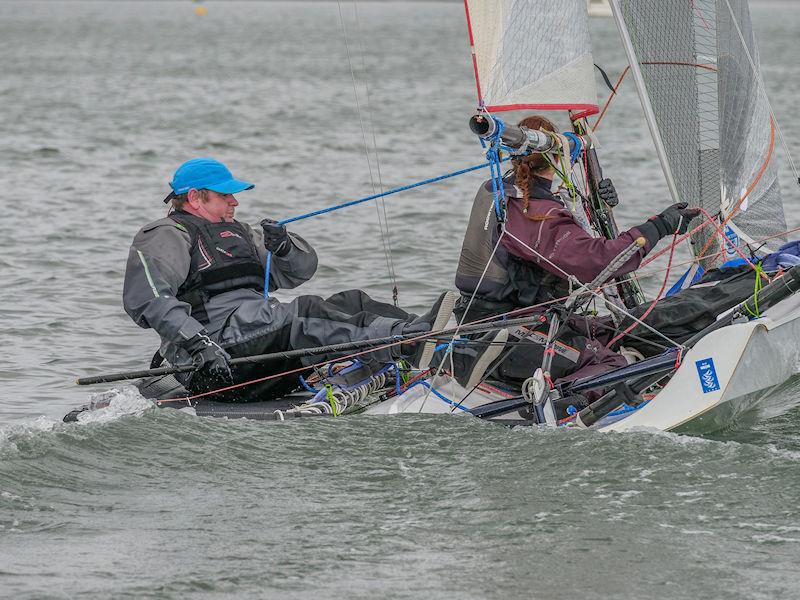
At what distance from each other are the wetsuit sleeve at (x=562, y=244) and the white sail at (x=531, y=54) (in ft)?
2.10

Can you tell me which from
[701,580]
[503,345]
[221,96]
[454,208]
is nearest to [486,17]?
[503,345]

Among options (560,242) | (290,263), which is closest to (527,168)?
(560,242)

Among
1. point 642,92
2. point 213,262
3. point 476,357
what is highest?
point 642,92

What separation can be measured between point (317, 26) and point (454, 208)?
51499 mm

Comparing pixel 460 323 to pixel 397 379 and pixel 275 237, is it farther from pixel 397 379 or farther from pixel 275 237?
pixel 275 237

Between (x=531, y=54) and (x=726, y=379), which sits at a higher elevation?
(x=531, y=54)

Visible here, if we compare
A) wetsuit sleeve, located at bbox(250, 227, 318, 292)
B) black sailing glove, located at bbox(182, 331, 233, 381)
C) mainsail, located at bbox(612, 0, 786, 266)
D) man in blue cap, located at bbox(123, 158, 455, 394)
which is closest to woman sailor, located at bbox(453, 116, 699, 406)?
man in blue cap, located at bbox(123, 158, 455, 394)

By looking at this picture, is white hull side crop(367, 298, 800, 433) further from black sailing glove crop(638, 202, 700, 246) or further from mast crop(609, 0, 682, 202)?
mast crop(609, 0, 682, 202)

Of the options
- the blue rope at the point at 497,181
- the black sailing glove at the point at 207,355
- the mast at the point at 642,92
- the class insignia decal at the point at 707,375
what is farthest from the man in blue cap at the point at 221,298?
the mast at the point at 642,92

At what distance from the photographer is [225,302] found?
6344mm

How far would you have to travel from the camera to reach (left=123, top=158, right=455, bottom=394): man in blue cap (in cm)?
605

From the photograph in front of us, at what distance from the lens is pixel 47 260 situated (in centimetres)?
1090

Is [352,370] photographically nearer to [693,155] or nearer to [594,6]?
[693,155]

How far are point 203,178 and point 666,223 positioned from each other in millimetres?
2196
